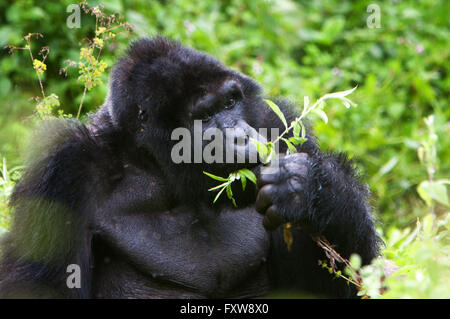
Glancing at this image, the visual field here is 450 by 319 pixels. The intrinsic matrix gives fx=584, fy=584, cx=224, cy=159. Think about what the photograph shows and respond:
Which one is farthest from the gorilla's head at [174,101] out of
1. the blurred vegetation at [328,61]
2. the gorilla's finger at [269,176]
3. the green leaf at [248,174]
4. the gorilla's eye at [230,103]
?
the blurred vegetation at [328,61]

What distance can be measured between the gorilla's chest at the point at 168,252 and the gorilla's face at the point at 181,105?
29 cm

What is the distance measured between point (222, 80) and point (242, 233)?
0.77 m

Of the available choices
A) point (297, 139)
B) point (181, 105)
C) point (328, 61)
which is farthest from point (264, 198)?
point (328, 61)

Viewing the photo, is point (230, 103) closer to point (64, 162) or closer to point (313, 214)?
point (313, 214)

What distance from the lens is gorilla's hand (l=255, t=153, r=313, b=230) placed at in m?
2.52

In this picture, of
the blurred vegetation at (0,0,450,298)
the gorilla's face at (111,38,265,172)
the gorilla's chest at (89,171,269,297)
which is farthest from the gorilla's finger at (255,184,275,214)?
the blurred vegetation at (0,0,450,298)

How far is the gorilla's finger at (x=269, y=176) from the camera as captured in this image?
8.30ft

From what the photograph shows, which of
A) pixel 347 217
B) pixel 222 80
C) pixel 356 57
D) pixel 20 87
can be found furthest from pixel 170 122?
pixel 356 57

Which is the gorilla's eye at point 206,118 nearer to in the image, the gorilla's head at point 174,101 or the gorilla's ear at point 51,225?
the gorilla's head at point 174,101

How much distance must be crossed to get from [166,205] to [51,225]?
57 centimetres

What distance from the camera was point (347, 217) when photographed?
106 inches
